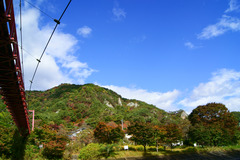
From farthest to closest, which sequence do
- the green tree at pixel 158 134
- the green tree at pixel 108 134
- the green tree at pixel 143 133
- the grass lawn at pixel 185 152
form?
the green tree at pixel 108 134
the green tree at pixel 158 134
the green tree at pixel 143 133
the grass lawn at pixel 185 152

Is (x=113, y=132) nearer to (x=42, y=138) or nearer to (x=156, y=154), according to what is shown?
(x=156, y=154)

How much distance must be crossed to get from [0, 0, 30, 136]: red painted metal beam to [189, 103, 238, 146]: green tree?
25.8 metres

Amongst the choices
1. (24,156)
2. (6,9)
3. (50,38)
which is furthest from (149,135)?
(6,9)

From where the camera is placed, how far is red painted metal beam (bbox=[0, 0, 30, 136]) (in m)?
4.82

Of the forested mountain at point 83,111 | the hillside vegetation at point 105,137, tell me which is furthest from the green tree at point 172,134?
the forested mountain at point 83,111

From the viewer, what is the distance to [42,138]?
18.2 m

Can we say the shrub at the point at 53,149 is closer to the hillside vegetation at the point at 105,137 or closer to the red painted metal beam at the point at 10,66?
the hillside vegetation at the point at 105,137

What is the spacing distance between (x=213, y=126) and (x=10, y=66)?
32445 mm

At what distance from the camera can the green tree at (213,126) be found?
2681 cm

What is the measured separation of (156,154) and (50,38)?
20.7 metres

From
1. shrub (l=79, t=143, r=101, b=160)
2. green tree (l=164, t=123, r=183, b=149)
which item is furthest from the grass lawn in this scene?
shrub (l=79, t=143, r=101, b=160)

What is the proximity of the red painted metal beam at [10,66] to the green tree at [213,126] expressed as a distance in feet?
84.8

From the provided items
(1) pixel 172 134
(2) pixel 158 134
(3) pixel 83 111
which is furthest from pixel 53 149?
(3) pixel 83 111

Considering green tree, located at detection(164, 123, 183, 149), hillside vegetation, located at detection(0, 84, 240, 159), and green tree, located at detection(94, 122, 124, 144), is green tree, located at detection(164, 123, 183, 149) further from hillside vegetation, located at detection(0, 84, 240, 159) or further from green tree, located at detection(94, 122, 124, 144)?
green tree, located at detection(94, 122, 124, 144)
